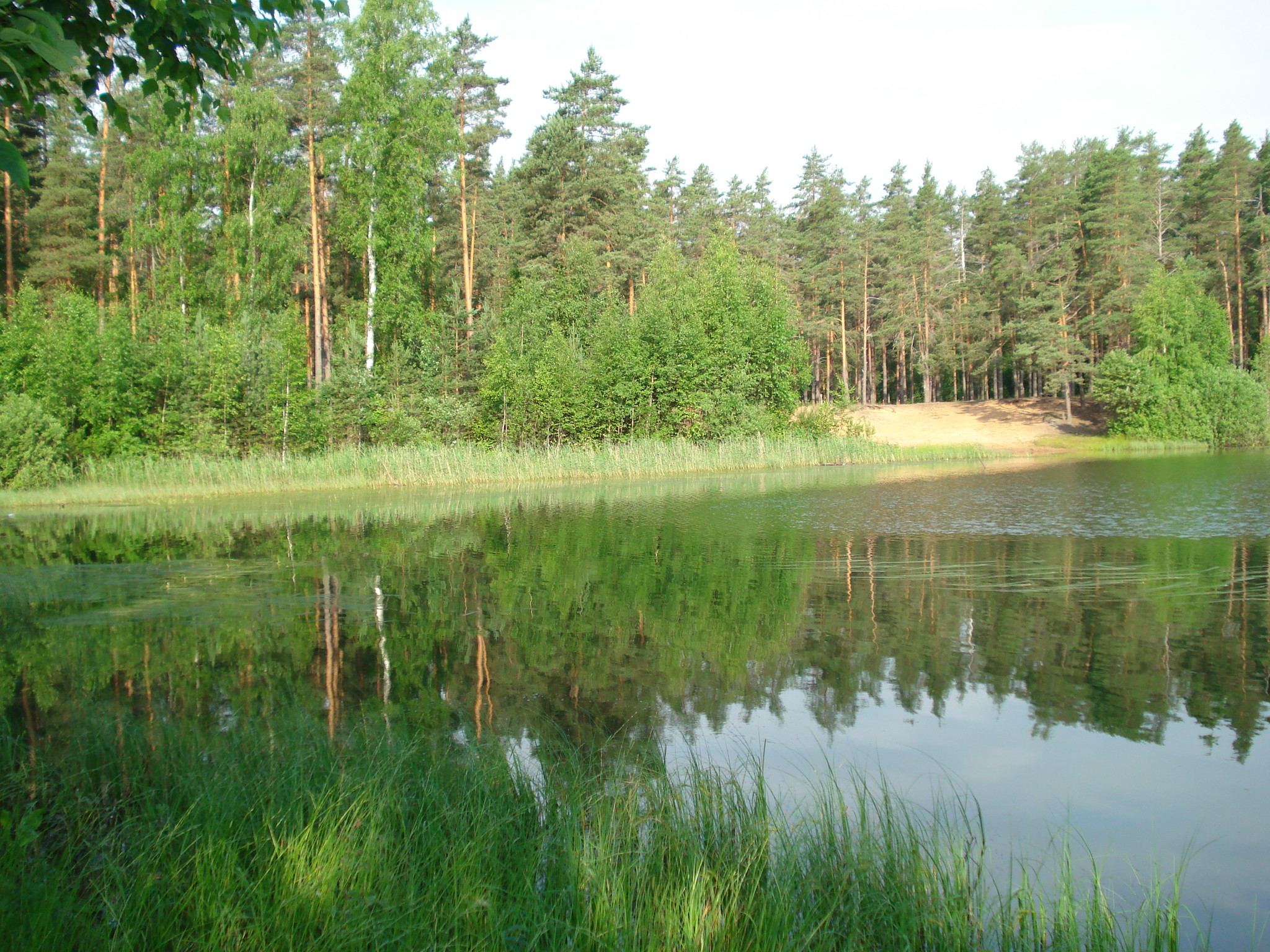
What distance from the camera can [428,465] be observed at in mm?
23703

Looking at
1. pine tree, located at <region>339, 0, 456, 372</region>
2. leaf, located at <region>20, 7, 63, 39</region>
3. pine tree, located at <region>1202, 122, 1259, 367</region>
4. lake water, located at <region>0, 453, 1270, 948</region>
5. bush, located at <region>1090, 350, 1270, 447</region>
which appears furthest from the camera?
pine tree, located at <region>1202, 122, 1259, 367</region>

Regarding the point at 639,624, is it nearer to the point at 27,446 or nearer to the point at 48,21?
the point at 48,21

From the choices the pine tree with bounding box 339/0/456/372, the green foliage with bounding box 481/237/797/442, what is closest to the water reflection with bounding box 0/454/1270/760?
the green foliage with bounding box 481/237/797/442

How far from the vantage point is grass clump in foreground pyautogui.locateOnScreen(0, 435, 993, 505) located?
20469mm

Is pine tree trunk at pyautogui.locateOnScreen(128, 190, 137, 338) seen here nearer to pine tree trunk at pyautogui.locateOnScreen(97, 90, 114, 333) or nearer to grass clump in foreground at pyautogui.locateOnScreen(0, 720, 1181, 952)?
pine tree trunk at pyautogui.locateOnScreen(97, 90, 114, 333)

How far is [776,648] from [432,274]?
27.7 metres

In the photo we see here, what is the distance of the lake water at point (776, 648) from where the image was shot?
4.69m

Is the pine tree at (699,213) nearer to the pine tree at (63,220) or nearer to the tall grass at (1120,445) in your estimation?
the tall grass at (1120,445)

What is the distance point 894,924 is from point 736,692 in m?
3.10

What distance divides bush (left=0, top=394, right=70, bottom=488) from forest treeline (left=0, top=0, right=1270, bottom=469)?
0.39 ft

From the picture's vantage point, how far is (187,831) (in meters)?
3.29

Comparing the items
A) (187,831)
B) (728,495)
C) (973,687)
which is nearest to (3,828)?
(187,831)

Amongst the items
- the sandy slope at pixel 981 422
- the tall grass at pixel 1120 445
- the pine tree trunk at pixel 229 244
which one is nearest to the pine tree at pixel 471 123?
the pine tree trunk at pixel 229 244

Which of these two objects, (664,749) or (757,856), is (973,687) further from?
(757,856)
